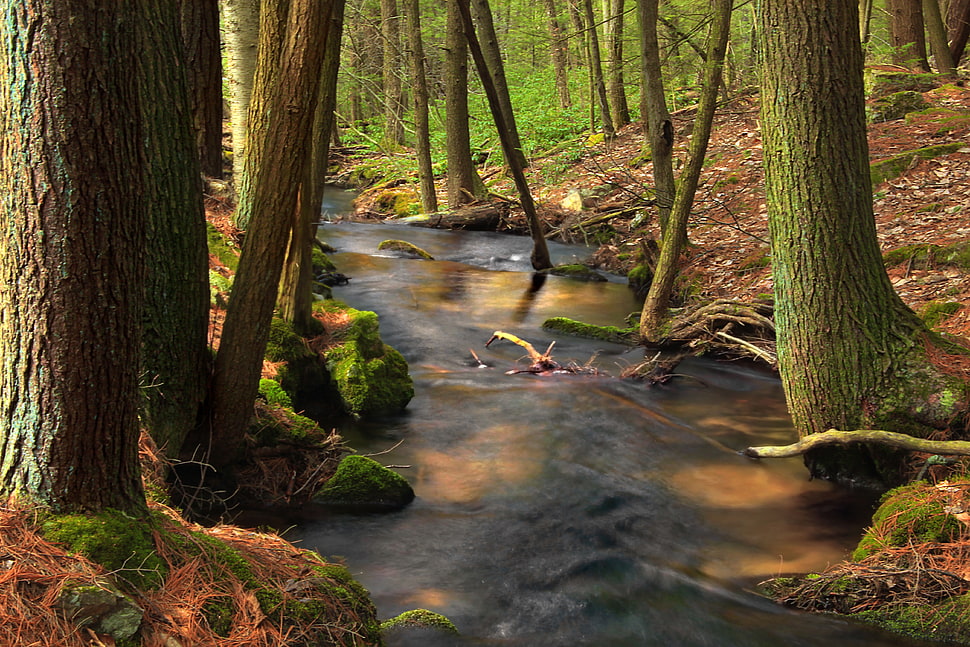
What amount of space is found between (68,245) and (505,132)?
1035 cm

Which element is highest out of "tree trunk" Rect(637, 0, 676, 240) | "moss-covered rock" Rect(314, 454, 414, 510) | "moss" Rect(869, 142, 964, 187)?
"tree trunk" Rect(637, 0, 676, 240)

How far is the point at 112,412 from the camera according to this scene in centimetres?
296

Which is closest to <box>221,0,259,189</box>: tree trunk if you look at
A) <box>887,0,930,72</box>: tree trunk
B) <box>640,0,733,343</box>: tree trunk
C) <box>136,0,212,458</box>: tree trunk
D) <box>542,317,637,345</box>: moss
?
<box>136,0,212,458</box>: tree trunk

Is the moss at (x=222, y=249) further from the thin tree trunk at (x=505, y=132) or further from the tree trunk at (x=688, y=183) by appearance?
the thin tree trunk at (x=505, y=132)

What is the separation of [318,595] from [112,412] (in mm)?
1269

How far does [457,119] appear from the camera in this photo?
16.9 meters

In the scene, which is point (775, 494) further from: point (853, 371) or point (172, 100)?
point (172, 100)

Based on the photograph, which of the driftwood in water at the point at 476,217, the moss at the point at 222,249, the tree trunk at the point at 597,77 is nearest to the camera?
the moss at the point at 222,249

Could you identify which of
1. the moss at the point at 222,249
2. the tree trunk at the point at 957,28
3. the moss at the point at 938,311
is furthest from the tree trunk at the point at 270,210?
the tree trunk at the point at 957,28

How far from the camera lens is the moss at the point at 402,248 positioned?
1509 centimetres

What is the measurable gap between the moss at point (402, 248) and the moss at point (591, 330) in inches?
183

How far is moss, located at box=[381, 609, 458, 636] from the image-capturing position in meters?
4.26

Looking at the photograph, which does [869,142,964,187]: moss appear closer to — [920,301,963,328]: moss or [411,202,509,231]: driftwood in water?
[920,301,963,328]: moss

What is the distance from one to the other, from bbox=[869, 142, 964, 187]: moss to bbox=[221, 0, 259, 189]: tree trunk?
8.65 meters
